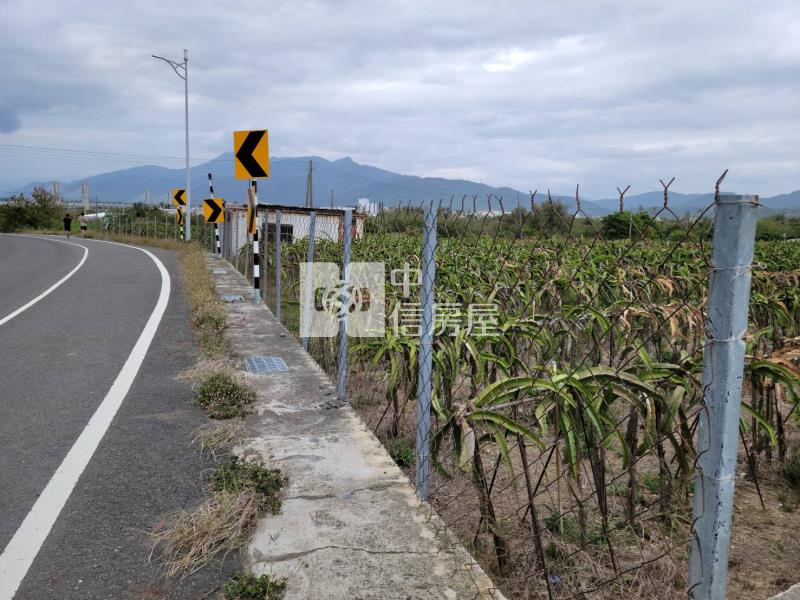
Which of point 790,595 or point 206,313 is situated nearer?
point 790,595

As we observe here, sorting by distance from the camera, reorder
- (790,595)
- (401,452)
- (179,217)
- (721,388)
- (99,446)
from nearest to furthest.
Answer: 1. (721,388)
2. (790,595)
3. (99,446)
4. (401,452)
5. (179,217)

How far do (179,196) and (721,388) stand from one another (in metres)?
28.0

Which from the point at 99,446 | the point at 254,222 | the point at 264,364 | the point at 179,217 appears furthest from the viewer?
the point at 179,217

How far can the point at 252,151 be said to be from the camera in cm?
1044

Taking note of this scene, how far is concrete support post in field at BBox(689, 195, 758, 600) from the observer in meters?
1.84

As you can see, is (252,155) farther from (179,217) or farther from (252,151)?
(179,217)

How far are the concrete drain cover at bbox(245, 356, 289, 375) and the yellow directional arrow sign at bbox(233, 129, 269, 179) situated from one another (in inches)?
158

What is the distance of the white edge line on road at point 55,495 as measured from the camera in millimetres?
3082

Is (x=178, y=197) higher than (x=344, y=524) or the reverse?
higher

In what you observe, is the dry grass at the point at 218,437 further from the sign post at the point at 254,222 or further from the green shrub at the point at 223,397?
the sign post at the point at 254,222

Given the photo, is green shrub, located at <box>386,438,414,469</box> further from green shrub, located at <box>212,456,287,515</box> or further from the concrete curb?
the concrete curb

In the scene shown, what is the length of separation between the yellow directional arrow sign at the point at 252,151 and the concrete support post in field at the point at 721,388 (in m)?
9.11

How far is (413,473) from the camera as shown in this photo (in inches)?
179

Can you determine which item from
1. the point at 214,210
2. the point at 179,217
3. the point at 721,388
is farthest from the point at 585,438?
the point at 179,217
